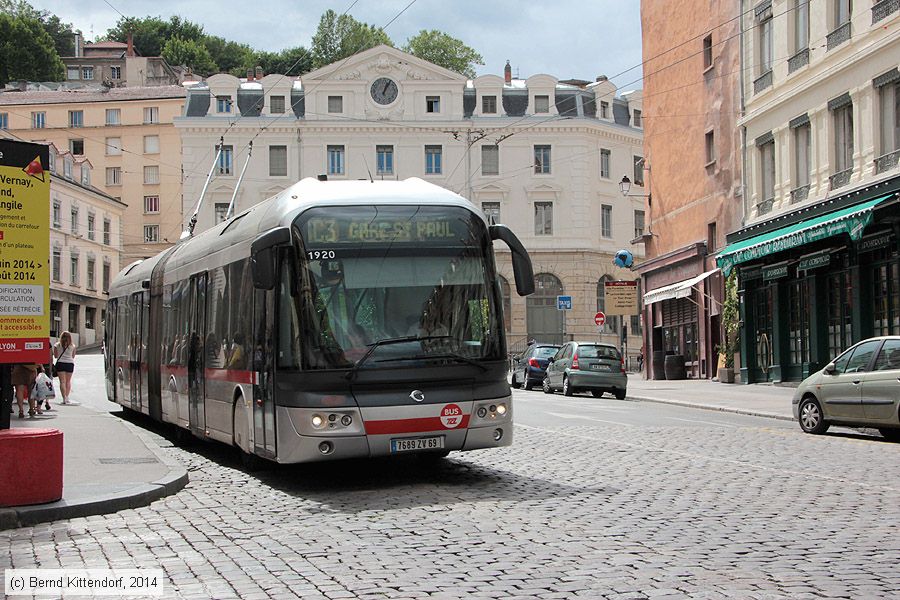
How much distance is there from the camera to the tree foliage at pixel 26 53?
9975cm

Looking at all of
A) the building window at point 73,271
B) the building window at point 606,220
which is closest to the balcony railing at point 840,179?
the building window at point 606,220

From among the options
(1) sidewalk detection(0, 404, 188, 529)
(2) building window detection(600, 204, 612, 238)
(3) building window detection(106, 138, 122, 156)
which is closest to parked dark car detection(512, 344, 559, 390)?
(1) sidewalk detection(0, 404, 188, 529)

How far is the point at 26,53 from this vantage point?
10119 cm

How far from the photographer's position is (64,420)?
2142 cm

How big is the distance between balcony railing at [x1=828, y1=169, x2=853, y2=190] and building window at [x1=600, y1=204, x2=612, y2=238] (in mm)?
39910

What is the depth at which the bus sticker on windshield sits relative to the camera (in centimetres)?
1140

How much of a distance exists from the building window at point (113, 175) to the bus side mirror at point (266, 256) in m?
78.2

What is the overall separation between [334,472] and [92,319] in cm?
6926

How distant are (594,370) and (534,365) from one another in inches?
233

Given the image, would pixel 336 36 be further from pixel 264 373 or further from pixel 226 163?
pixel 264 373

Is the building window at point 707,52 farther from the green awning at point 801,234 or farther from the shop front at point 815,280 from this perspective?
the green awning at point 801,234

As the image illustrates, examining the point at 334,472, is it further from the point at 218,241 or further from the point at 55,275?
the point at 55,275

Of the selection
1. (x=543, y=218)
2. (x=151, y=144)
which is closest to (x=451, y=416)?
(x=543, y=218)

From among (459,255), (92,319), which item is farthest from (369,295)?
(92,319)
